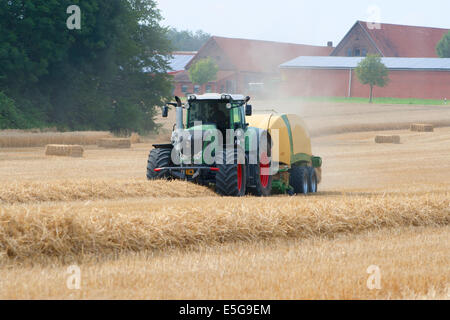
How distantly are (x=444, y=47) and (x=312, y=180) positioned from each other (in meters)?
85.8

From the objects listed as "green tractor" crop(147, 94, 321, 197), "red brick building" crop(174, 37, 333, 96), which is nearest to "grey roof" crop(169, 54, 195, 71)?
"red brick building" crop(174, 37, 333, 96)

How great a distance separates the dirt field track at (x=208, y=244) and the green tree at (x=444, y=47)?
9008 cm

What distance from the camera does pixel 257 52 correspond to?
10975 cm

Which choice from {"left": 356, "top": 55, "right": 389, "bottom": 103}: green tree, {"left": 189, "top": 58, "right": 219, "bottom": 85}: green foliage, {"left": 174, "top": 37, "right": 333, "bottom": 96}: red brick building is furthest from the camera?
{"left": 174, "top": 37, "right": 333, "bottom": 96}: red brick building

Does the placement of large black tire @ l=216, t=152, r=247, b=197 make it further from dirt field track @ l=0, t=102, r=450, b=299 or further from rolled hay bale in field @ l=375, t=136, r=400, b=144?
rolled hay bale in field @ l=375, t=136, r=400, b=144

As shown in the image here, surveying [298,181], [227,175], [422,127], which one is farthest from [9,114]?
[422,127]

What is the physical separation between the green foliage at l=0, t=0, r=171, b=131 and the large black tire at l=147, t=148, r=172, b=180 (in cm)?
2021

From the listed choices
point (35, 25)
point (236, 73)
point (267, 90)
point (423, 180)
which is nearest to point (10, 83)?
point (35, 25)

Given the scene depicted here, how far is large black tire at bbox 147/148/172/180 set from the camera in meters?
16.7

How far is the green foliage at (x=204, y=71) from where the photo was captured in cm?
9200

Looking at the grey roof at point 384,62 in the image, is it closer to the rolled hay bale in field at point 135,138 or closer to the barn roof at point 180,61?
the barn roof at point 180,61

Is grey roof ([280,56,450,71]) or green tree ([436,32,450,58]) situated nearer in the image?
grey roof ([280,56,450,71])

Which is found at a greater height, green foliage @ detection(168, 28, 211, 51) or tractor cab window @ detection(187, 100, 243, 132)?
green foliage @ detection(168, 28, 211, 51)
